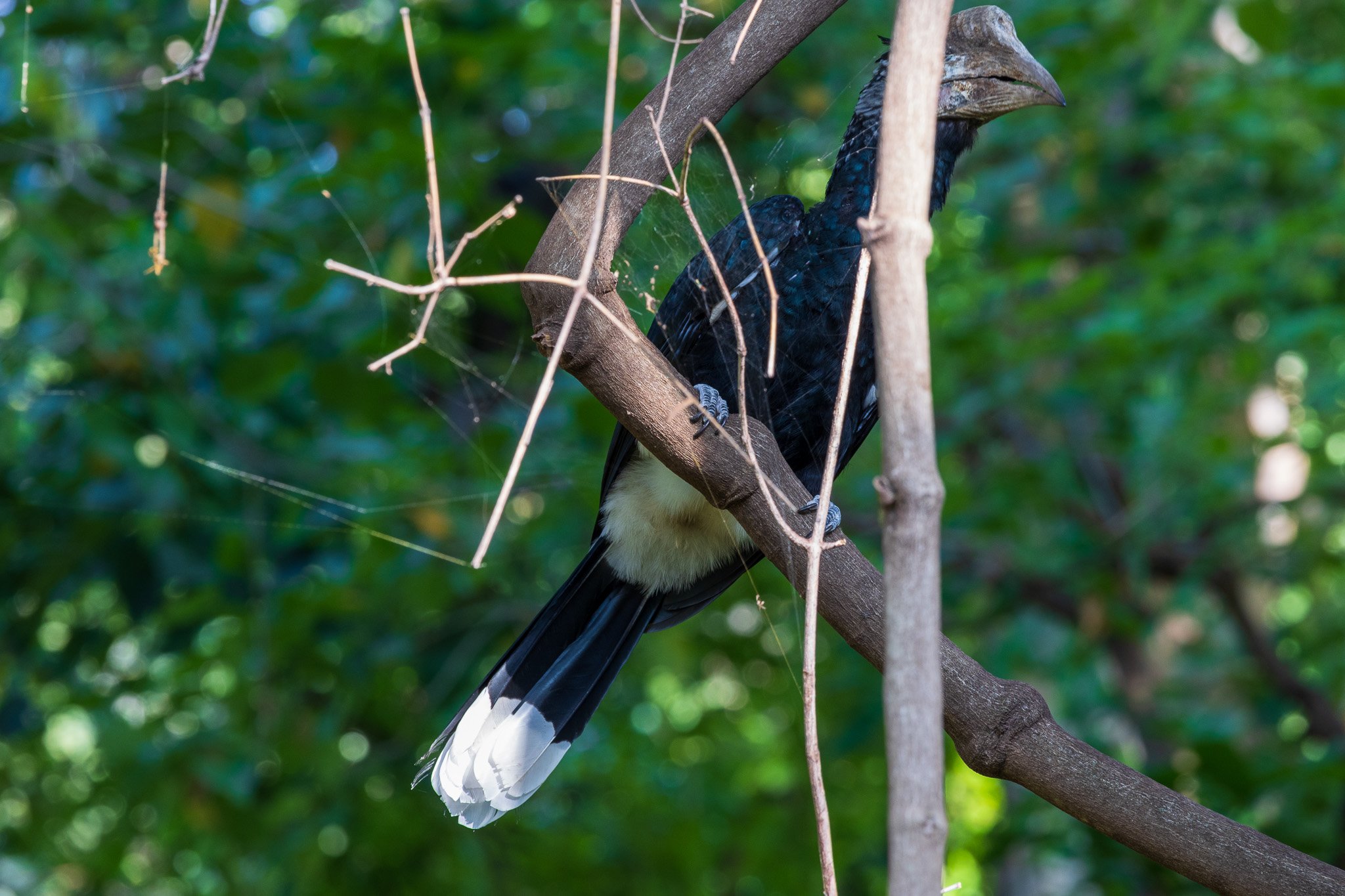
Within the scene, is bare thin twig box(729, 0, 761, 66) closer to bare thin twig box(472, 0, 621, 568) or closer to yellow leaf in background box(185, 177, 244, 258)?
bare thin twig box(472, 0, 621, 568)

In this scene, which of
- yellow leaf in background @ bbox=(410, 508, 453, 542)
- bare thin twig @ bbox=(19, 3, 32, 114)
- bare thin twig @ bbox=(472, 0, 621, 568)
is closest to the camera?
bare thin twig @ bbox=(472, 0, 621, 568)

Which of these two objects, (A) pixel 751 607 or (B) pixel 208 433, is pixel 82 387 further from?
(A) pixel 751 607

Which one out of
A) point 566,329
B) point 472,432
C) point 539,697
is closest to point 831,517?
point 539,697

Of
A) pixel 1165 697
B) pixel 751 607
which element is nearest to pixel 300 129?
pixel 751 607

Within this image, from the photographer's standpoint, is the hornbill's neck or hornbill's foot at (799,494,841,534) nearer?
hornbill's foot at (799,494,841,534)

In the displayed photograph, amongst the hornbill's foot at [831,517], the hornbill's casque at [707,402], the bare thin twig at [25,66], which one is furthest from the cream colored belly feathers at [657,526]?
the bare thin twig at [25,66]

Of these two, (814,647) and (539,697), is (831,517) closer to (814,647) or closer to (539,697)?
(539,697)

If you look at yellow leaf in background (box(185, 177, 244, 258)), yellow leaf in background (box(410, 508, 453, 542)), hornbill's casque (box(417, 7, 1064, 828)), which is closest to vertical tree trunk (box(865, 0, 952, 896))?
hornbill's casque (box(417, 7, 1064, 828))

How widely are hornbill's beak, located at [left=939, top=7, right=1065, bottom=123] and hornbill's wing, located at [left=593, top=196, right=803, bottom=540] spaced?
0.93 ft

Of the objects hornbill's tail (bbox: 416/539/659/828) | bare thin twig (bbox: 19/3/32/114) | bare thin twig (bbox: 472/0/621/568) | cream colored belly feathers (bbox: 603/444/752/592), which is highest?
bare thin twig (bbox: 472/0/621/568)

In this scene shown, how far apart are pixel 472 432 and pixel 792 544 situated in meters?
1.87

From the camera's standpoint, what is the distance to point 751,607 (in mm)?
3141

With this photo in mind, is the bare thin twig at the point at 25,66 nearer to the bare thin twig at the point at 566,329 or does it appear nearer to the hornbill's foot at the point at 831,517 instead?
the bare thin twig at the point at 566,329

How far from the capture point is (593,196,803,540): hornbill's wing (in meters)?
1.70
